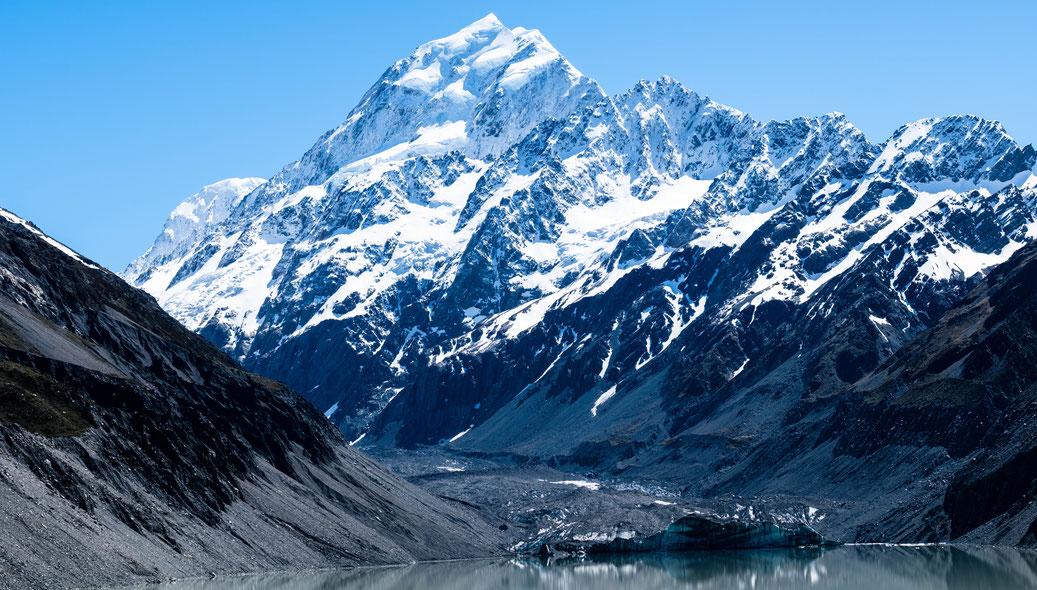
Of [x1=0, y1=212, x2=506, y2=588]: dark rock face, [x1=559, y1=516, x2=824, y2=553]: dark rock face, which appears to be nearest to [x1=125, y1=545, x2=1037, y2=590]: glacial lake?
[x1=0, y1=212, x2=506, y2=588]: dark rock face

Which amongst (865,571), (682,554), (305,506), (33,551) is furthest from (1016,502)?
(33,551)

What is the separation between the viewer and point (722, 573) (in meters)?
136

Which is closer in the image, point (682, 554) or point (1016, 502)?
point (1016, 502)

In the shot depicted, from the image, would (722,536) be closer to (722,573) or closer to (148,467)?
(722,573)

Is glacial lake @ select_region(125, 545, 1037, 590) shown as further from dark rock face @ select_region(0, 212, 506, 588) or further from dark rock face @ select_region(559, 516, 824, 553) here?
dark rock face @ select_region(559, 516, 824, 553)

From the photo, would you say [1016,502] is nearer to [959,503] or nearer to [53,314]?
[959,503]

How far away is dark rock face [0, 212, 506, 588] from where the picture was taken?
10569cm

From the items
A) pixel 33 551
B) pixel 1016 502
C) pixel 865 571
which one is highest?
pixel 1016 502

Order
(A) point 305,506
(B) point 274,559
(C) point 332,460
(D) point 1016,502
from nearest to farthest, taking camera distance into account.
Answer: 1. (B) point 274,559
2. (D) point 1016,502
3. (A) point 305,506
4. (C) point 332,460

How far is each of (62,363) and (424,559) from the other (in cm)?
5116

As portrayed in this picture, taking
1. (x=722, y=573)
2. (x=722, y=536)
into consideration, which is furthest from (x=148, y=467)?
(x=722, y=536)

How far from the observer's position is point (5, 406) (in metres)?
116

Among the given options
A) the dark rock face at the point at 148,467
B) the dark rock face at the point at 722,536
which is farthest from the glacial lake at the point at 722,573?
the dark rock face at the point at 722,536

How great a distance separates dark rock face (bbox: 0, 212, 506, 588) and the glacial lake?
5805 mm
